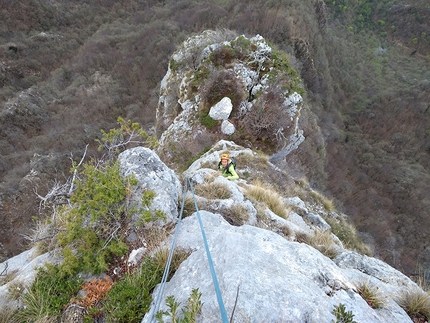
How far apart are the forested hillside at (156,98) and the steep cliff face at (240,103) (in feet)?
32.4

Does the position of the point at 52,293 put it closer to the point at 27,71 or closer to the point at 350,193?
the point at 350,193

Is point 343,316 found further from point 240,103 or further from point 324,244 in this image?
point 240,103

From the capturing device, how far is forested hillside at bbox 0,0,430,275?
35.5 metres

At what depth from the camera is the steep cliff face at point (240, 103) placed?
13922 mm

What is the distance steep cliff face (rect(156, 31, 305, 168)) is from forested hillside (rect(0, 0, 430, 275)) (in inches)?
389

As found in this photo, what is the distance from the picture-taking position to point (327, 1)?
324 feet

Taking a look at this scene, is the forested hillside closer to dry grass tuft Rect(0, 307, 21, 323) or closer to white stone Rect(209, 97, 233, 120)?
white stone Rect(209, 97, 233, 120)

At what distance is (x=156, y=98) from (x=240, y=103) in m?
38.9

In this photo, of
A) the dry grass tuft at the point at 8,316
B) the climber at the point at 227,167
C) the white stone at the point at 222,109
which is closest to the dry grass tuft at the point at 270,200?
the climber at the point at 227,167

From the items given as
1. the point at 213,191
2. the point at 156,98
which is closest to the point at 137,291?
the point at 213,191

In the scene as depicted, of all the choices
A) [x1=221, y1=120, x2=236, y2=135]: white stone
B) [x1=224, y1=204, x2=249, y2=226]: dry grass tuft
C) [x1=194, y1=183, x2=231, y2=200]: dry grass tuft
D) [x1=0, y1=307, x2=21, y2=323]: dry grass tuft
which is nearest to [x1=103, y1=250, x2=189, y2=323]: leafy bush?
[x1=0, y1=307, x2=21, y2=323]: dry grass tuft

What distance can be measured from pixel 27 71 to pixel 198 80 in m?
70.1

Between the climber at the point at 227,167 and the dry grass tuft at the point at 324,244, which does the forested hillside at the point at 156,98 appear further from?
the dry grass tuft at the point at 324,244

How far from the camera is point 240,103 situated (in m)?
14.5
